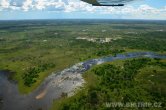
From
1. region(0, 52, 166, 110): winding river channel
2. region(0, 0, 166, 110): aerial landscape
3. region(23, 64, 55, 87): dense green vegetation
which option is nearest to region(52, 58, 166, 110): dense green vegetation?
region(0, 0, 166, 110): aerial landscape

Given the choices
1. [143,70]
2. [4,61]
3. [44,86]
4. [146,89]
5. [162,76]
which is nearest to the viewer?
[146,89]

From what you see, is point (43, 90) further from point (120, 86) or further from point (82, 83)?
point (120, 86)

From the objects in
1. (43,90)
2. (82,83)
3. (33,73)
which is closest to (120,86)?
(82,83)

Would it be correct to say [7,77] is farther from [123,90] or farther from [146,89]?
[146,89]

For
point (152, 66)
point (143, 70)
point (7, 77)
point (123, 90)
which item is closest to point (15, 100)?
point (7, 77)

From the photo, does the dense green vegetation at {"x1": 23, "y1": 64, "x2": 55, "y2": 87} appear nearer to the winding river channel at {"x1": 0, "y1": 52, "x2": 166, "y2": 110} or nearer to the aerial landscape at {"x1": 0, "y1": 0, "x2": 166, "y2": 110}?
the aerial landscape at {"x1": 0, "y1": 0, "x2": 166, "y2": 110}

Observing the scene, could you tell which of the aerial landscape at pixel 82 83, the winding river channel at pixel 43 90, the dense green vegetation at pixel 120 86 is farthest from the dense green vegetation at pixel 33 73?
the dense green vegetation at pixel 120 86

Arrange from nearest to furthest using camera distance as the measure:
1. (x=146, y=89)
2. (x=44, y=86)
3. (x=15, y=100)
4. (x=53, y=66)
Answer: (x=15, y=100) → (x=146, y=89) → (x=44, y=86) → (x=53, y=66)
